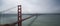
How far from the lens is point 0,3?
51.6 inches

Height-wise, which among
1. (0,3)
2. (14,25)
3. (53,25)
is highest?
(0,3)

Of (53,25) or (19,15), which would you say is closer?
(19,15)

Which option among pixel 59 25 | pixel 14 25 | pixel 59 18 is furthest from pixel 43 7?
pixel 14 25

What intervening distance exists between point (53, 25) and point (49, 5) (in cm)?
58

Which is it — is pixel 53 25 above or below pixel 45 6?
below

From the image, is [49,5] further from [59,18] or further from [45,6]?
[59,18]

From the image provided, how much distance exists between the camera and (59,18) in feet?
8.30

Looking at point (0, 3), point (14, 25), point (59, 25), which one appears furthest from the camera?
point (59, 25)

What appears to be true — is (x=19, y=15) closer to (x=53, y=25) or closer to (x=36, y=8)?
(x=36, y=8)

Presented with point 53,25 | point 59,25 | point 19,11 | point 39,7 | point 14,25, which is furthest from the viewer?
point 53,25

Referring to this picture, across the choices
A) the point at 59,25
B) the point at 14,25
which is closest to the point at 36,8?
the point at 59,25

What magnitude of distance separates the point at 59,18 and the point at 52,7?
75 centimetres

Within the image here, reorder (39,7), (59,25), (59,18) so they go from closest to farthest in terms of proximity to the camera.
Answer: (39,7)
(59,25)
(59,18)

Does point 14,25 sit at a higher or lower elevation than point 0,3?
lower
